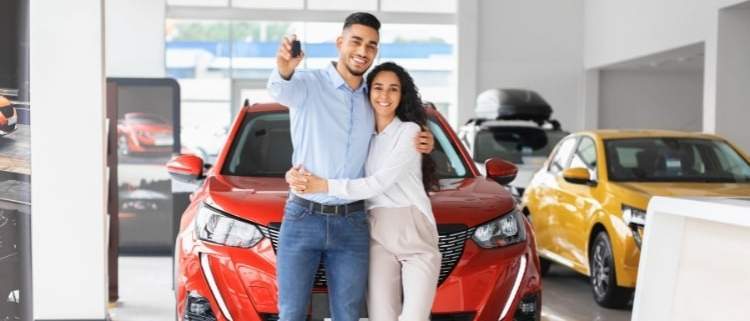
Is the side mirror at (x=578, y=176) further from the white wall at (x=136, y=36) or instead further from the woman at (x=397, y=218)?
the white wall at (x=136, y=36)

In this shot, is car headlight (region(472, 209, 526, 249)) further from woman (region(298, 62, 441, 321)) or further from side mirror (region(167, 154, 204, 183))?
side mirror (region(167, 154, 204, 183))

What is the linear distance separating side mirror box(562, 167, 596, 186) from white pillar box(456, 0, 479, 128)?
38.7ft

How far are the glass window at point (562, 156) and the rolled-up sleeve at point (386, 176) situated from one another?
5130 mm

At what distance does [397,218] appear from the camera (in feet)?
12.3

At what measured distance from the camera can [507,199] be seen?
15.2ft

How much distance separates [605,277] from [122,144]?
558 centimetres

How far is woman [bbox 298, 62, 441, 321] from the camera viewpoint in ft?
12.2

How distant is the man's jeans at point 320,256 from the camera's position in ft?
12.1

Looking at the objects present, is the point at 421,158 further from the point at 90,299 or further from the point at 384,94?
the point at 90,299

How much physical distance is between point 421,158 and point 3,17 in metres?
1.70

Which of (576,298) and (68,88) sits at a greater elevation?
(68,88)

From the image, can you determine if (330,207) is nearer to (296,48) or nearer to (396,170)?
(396,170)

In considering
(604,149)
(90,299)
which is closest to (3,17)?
(90,299)

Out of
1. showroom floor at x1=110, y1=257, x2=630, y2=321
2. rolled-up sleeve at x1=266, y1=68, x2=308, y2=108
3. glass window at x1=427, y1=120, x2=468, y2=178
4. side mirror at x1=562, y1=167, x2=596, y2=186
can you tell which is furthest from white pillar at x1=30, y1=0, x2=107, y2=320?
side mirror at x1=562, y1=167, x2=596, y2=186
